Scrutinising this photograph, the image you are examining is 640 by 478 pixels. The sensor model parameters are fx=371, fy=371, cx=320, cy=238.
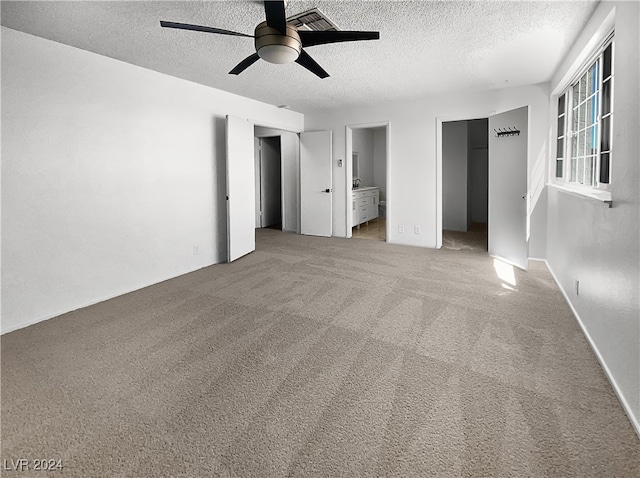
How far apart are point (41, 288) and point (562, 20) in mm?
4977

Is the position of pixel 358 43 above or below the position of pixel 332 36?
above

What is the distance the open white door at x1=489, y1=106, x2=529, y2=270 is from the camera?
488cm

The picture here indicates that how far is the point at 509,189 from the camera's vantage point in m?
5.14

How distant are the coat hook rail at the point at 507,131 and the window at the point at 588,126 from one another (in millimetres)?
485

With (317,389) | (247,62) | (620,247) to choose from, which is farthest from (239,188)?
(620,247)

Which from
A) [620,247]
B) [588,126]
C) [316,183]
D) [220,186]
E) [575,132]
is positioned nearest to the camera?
[620,247]

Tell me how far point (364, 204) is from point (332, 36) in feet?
20.4

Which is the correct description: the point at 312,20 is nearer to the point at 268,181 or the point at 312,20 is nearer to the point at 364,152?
the point at 268,181

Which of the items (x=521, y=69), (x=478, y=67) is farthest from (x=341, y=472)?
(x=521, y=69)

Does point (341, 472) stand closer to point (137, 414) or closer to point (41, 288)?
point (137, 414)

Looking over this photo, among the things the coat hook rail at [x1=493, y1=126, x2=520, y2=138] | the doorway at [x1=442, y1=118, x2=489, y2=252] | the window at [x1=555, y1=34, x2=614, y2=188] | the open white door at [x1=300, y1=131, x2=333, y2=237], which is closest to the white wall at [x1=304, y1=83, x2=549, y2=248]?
the open white door at [x1=300, y1=131, x2=333, y2=237]

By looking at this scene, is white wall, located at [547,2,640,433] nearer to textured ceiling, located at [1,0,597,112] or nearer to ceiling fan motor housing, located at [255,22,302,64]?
textured ceiling, located at [1,0,597,112]

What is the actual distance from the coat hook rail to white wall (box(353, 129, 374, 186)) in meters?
4.07

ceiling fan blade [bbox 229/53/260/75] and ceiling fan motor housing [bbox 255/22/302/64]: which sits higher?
ceiling fan blade [bbox 229/53/260/75]
